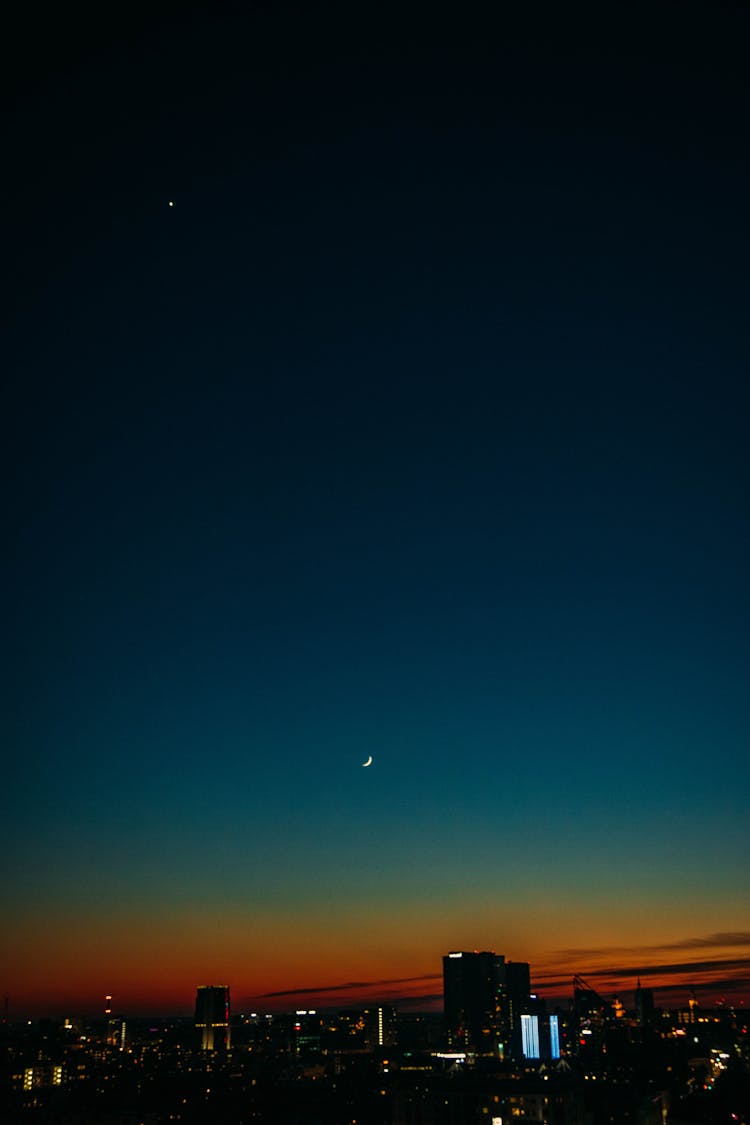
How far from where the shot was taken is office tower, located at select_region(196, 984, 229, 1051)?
71.0 meters

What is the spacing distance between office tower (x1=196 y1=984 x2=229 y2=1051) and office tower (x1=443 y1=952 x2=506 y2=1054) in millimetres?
17373

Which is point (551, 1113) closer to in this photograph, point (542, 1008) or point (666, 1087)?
point (666, 1087)

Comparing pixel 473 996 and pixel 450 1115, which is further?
pixel 473 996

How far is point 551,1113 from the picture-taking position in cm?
2964

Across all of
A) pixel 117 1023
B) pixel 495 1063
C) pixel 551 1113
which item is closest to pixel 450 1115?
pixel 551 1113

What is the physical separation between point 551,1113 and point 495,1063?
2735cm

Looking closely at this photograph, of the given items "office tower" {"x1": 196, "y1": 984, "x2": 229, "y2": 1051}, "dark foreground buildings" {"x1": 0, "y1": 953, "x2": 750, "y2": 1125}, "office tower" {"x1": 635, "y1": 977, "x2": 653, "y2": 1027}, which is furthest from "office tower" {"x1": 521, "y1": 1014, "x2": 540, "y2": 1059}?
"office tower" {"x1": 196, "y1": 984, "x2": 229, "y2": 1051}

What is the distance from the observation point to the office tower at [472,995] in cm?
7375

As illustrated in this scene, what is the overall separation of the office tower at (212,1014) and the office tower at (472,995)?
17373 millimetres

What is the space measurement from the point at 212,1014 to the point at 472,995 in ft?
67.1

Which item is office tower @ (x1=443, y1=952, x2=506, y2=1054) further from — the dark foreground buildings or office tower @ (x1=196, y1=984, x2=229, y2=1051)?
office tower @ (x1=196, y1=984, x2=229, y2=1051)

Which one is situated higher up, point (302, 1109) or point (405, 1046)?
point (302, 1109)

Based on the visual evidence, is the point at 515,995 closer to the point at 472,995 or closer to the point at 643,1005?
the point at 472,995

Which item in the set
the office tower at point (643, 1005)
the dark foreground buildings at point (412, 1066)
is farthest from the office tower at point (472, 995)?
the office tower at point (643, 1005)
